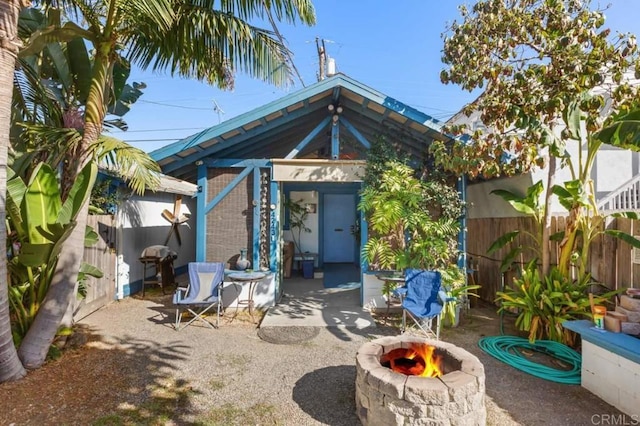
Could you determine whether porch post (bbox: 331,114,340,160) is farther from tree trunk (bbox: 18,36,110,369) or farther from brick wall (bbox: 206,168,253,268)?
tree trunk (bbox: 18,36,110,369)

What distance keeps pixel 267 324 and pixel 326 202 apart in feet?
20.0

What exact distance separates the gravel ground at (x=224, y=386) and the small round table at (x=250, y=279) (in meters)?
1.01

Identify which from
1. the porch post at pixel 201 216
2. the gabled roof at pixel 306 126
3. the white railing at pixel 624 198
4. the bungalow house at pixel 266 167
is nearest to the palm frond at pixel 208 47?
the gabled roof at pixel 306 126

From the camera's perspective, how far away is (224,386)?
3418mm

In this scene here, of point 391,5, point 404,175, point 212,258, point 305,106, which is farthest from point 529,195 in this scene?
point 212,258

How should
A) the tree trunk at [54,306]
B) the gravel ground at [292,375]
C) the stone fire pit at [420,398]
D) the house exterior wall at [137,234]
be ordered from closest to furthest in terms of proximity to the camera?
the stone fire pit at [420,398], the gravel ground at [292,375], the tree trunk at [54,306], the house exterior wall at [137,234]

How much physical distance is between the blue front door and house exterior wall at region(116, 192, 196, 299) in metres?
4.72

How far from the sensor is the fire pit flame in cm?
314

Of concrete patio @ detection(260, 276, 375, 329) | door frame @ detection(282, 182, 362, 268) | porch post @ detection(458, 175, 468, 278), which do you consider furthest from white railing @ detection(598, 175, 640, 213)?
door frame @ detection(282, 182, 362, 268)

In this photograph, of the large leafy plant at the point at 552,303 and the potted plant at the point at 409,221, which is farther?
the potted plant at the point at 409,221

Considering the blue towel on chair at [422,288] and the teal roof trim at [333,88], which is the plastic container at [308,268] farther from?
the teal roof trim at [333,88]

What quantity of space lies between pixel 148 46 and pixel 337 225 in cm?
756

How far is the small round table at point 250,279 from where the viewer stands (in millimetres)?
5645

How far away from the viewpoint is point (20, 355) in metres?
3.59
